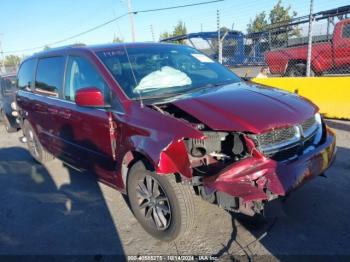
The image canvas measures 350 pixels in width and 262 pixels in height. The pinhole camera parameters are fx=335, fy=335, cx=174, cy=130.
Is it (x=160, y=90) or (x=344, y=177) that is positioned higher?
(x=160, y=90)

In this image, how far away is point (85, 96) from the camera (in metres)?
3.31

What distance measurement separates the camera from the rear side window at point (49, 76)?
14.4 ft

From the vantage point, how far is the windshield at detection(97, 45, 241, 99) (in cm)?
347

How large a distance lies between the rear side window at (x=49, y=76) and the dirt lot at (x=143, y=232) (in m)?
1.40

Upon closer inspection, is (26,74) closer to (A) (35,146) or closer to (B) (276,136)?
(A) (35,146)

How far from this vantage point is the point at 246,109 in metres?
2.85

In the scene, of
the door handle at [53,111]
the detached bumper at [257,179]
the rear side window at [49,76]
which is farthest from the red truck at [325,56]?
the detached bumper at [257,179]

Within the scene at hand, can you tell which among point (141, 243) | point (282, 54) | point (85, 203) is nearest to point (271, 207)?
point (141, 243)

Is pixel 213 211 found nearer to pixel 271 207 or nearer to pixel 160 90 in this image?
pixel 271 207

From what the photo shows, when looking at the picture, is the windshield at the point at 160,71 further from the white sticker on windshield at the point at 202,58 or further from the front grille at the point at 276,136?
the front grille at the point at 276,136

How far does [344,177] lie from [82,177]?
364 cm

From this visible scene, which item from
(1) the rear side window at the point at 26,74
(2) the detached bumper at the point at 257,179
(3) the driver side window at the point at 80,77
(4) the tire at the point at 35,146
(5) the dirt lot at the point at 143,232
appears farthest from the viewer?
(4) the tire at the point at 35,146

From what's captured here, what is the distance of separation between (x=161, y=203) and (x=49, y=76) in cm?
268

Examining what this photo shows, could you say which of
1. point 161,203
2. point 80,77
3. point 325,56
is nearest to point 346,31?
point 325,56
